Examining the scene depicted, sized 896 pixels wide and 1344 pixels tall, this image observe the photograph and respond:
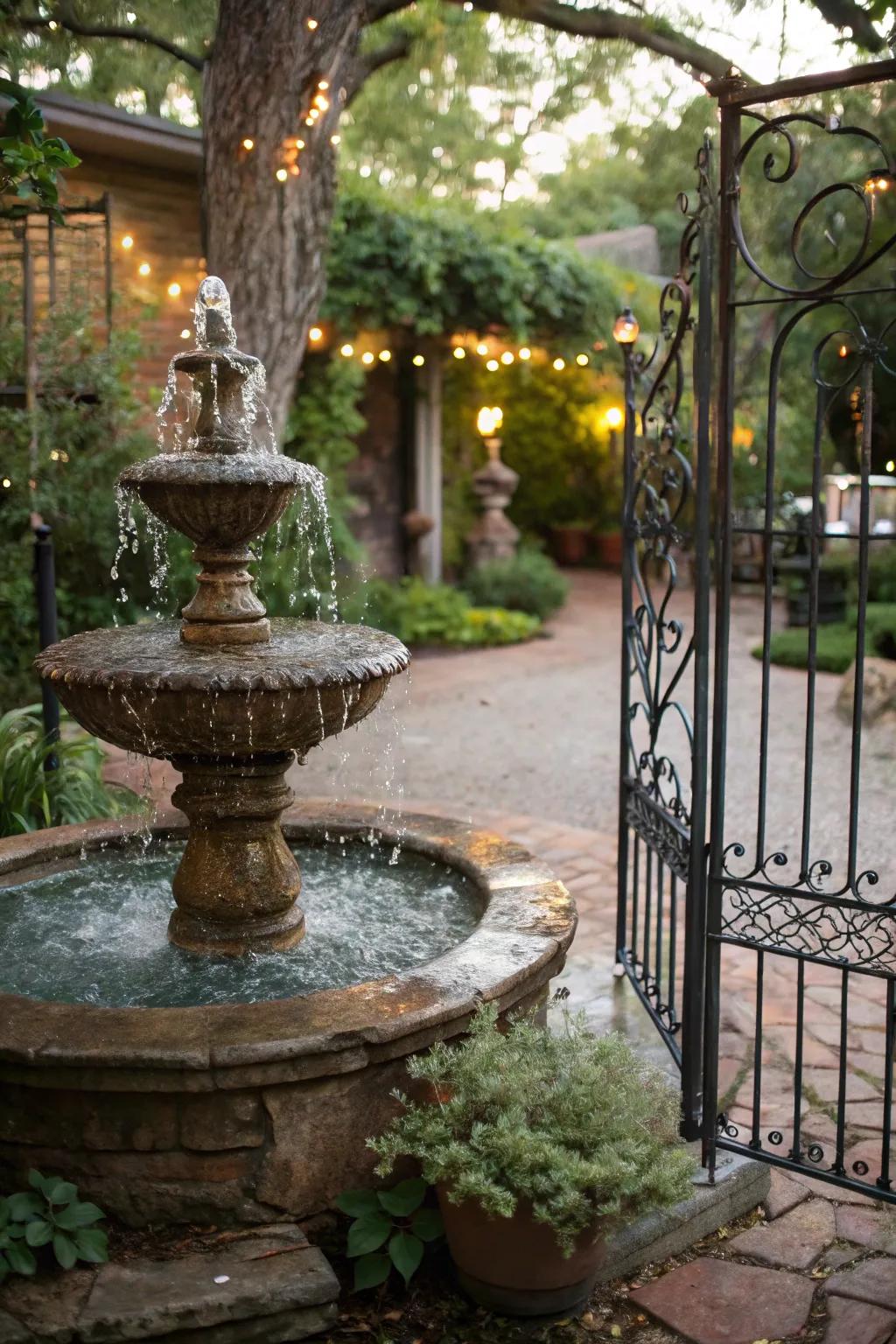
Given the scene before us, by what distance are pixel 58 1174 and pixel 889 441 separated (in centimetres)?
905

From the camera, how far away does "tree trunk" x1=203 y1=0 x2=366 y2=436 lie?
6520mm

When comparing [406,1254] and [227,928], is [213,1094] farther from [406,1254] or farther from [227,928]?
[227,928]

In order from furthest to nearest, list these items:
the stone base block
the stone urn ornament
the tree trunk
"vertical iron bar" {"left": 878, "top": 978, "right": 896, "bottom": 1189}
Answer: the stone urn ornament → the tree trunk → "vertical iron bar" {"left": 878, "top": 978, "right": 896, "bottom": 1189} → the stone base block

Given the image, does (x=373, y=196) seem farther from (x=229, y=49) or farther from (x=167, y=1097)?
(x=167, y=1097)

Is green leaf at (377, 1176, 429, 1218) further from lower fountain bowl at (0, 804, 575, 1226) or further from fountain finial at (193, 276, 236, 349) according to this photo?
fountain finial at (193, 276, 236, 349)

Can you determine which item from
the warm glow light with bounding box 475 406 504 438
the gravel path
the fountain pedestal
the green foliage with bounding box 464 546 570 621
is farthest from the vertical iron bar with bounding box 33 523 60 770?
the warm glow light with bounding box 475 406 504 438

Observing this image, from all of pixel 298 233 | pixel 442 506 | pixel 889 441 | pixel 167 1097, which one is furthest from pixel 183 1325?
pixel 442 506

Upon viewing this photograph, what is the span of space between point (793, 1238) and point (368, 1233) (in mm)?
1120

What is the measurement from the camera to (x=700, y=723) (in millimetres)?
3316

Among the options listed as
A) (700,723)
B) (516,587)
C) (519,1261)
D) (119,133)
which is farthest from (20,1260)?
(516,587)

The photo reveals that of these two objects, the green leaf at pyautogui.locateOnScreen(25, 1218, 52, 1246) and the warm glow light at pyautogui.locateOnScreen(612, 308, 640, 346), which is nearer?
the green leaf at pyautogui.locateOnScreen(25, 1218, 52, 1246)

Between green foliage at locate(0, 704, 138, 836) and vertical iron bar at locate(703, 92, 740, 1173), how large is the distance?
9.65ft

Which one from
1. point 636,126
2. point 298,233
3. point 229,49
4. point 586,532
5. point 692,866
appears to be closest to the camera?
point 692,866

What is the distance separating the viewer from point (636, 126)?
556 inches
